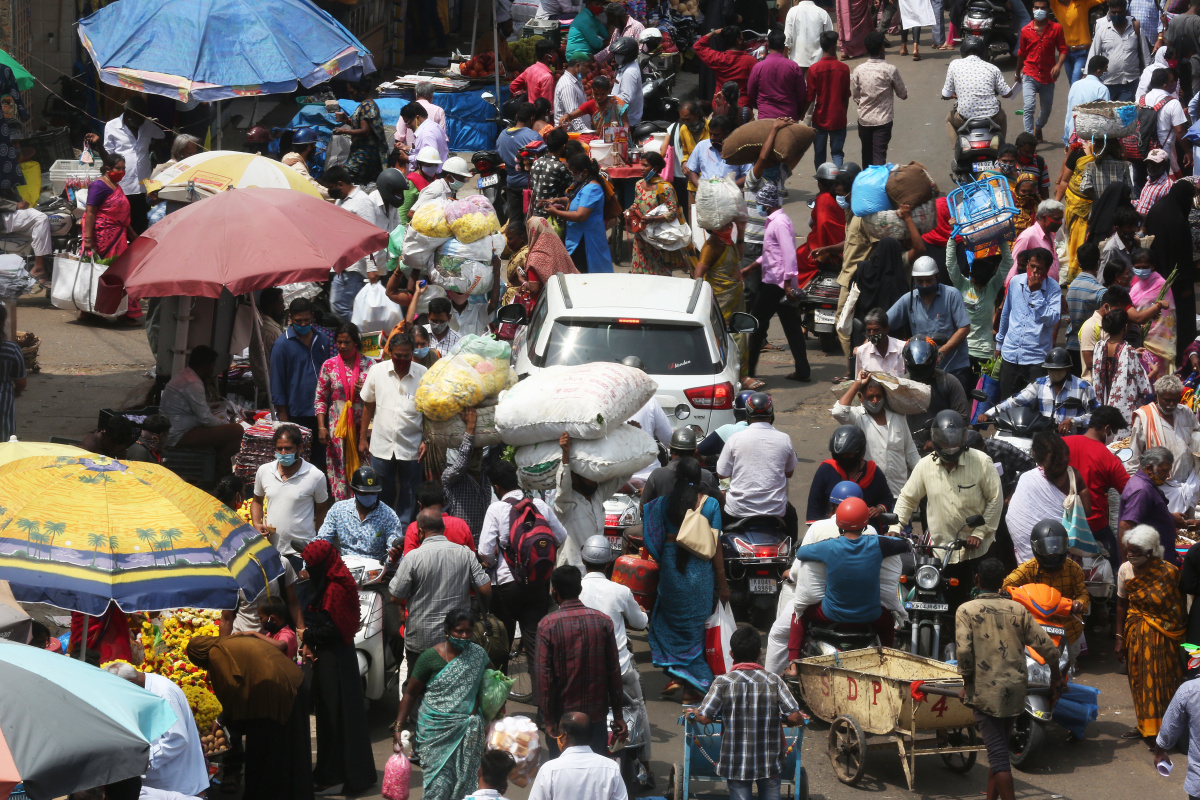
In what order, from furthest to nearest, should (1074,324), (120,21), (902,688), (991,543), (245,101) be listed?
(245,101) < (120,21) < (1074,324) < (991,543) < (902,688)

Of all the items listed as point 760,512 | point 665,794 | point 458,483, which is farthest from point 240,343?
point 665,794

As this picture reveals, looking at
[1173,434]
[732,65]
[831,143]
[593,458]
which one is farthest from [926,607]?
A: [732,65]

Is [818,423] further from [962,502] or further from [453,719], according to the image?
[453,719]

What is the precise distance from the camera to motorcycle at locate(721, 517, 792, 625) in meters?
10.3

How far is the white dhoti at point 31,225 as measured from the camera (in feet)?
49.5

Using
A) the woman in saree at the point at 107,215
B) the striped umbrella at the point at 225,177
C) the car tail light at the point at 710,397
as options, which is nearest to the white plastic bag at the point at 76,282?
the woman in saree at the point at 107,215

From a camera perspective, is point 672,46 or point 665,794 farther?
point 672,46

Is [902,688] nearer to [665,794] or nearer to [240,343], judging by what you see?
[665,794]

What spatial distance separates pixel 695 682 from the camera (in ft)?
30.9

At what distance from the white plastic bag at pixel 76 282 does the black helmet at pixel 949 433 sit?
9.06 meters

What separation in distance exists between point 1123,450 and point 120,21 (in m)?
10.3

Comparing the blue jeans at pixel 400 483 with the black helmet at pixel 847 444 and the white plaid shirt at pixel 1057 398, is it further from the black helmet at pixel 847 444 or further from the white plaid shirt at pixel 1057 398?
the white plaid shirt at pixel 1057 398

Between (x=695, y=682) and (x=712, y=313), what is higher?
(x=712, y=313)

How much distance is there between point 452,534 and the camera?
364 inches
